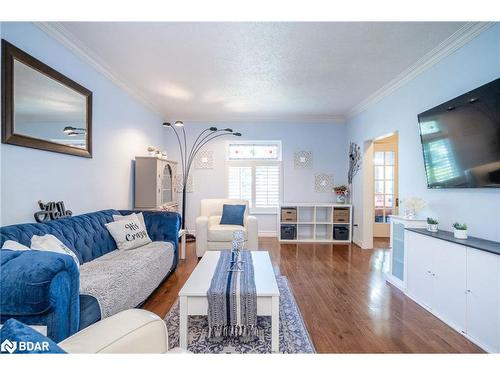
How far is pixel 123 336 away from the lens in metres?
0.85

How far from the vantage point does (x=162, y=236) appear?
302 centimetres

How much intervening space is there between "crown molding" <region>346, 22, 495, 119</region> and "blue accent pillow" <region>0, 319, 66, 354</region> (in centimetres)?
329

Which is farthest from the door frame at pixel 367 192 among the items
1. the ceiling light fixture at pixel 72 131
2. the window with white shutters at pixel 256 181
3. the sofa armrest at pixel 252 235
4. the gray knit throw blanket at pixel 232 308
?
the ceiling light fixture at pixel 72 131

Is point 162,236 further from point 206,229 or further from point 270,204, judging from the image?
point 270,204

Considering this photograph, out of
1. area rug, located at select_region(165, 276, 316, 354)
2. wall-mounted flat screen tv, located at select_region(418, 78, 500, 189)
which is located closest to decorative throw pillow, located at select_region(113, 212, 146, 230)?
area rug, located at select_region(165, 276, 316, 354)

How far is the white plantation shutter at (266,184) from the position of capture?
5.33m

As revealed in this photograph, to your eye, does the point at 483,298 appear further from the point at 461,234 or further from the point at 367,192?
the point at 367,192

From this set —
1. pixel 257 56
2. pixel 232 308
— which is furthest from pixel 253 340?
pixel 257 56

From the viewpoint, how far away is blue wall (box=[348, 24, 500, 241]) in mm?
1956

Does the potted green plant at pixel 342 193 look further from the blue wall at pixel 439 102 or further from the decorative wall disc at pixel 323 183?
the blue wall at pixel 439 102

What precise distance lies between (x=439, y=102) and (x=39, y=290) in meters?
3.60
